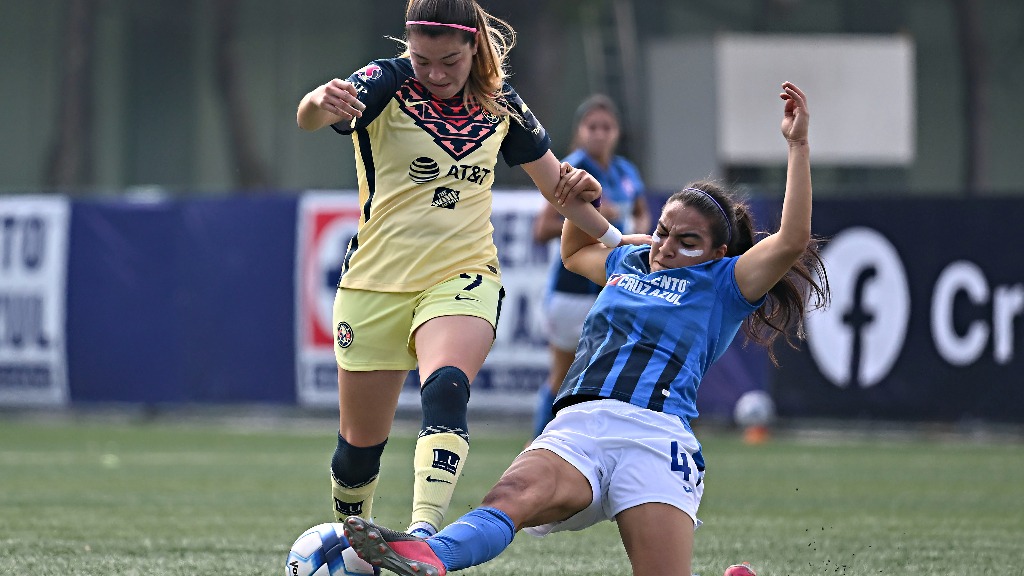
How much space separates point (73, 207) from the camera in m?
16.5

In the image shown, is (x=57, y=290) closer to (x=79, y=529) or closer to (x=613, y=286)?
(x=79, y=529)

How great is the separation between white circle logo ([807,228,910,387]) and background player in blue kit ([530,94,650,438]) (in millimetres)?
4226

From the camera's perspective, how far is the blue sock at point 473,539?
15.4 feet

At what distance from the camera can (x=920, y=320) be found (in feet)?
46.1

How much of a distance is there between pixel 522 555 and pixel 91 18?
61.9ft

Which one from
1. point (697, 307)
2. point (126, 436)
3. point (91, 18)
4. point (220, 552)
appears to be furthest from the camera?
point (91, 18)

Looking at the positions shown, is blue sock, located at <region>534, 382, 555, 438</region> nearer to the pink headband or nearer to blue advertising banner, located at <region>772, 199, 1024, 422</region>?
blue advertising banner, located at <region>772, 199, 1024, 422</region>

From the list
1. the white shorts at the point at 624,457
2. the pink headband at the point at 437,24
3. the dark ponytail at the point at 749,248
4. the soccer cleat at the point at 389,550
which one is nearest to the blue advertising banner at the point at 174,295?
the pink headband at the point at 437,24

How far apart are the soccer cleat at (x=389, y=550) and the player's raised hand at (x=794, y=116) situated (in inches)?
67.4

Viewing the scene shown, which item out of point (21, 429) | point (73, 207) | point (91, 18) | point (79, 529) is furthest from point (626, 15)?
point (79, 529)

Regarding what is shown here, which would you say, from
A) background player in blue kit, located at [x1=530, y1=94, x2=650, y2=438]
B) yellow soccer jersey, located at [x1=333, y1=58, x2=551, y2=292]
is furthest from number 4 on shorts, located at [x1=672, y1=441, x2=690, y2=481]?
background player in blue kit, located at [x1=530, y1=94, x2=650, y2=438]

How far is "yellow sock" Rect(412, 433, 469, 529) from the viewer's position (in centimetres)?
521

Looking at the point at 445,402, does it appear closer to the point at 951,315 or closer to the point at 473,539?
the point at 473,539

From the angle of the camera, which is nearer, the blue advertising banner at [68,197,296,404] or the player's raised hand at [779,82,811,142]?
the player's raised hand at [779,82,811,142]
